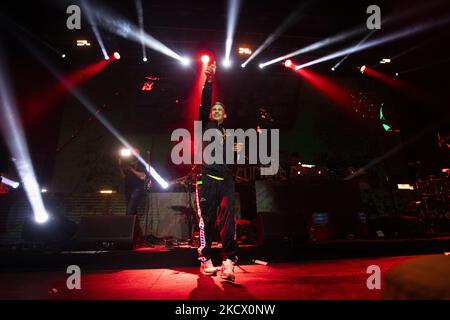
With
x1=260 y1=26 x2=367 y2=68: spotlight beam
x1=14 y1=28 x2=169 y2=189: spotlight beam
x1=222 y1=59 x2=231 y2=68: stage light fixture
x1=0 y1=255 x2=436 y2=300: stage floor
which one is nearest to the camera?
x1=0 y1=255 x2=436 y2=300: stage floor

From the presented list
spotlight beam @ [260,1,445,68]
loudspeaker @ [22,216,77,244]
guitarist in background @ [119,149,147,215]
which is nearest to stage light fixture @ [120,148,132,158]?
guitarist in background @ [119,149,147,215]

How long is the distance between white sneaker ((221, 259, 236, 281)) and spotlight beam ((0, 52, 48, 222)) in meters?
5.45

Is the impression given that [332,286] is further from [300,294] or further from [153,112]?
[153,112]

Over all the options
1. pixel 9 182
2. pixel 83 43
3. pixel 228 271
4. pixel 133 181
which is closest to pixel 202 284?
pixel 228 271

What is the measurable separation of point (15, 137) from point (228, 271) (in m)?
6.77

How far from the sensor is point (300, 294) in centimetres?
239

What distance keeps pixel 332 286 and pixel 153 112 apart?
6829 mm

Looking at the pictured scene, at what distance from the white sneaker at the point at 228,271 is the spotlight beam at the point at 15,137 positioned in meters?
5.45

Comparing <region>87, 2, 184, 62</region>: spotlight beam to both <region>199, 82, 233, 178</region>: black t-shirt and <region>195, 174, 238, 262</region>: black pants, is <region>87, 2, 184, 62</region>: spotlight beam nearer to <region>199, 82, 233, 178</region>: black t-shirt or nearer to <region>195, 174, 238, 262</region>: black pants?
<region>199, 82, 233, 178</region>: black t-shirt

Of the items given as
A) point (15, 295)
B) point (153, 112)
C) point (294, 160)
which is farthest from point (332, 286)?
point (153, 112)

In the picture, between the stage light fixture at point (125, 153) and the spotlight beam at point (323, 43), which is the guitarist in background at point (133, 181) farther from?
Answer: the spotlight beam at point (323, 43)

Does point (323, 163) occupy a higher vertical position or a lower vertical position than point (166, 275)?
higher

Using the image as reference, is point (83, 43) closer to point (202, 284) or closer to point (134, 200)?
point (134, 200)

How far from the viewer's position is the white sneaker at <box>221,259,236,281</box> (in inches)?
113
